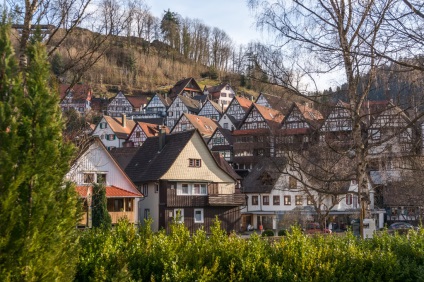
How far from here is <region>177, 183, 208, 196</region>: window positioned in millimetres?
41625

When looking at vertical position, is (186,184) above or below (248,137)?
below

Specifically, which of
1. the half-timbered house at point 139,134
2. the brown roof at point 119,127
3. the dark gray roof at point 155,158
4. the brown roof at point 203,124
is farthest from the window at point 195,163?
the brown roof at point 119,127

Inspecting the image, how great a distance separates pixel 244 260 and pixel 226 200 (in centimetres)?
3512

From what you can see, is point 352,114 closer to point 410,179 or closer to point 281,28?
point 281,28

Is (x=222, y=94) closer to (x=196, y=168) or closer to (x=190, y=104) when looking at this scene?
(x=190, y=104)

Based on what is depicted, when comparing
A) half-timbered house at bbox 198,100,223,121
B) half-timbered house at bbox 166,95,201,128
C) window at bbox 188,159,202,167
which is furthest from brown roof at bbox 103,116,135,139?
window at bbox 188,159,202,167

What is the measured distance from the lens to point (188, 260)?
24.6ft

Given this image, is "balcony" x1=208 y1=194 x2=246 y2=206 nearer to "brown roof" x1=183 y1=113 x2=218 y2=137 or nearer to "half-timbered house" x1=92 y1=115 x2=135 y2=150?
"brown roof" x1=183 y1=113 x2=218 y2=137

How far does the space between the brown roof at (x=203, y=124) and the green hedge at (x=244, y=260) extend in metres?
64.8

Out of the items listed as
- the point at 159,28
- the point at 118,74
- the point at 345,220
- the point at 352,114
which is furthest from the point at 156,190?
the point at 159,28

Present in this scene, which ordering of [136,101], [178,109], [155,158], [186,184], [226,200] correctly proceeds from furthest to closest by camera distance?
[136,101]
[178,109]
[155,158]
[226,200]
[186,184]

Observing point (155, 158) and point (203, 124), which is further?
point (203, 124)

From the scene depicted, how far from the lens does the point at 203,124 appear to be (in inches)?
3046

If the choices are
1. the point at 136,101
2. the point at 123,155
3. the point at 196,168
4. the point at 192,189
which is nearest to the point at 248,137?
the point at 123,155
